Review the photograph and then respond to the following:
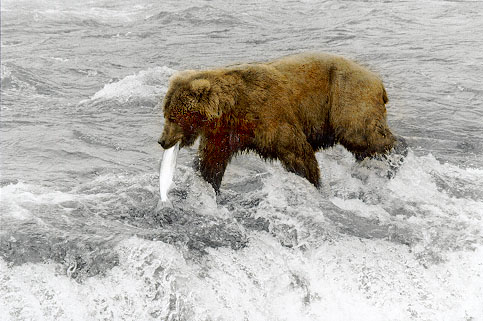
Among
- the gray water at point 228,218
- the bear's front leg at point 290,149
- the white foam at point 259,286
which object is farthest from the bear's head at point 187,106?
the white foam at point 259,286

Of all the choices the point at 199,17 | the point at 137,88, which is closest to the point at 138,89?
the point at 137,88

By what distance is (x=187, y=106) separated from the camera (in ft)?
16.8

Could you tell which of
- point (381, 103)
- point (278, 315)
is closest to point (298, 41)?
point (381, 103)

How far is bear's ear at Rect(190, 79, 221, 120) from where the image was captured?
16.7ft

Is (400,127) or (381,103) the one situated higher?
(381,103)

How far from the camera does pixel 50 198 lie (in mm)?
5508

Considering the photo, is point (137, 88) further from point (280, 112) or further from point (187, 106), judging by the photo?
point (187, 106)

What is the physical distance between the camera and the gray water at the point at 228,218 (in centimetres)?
457

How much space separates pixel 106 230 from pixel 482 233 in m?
2.98

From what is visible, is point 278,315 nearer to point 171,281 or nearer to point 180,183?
point 171,281

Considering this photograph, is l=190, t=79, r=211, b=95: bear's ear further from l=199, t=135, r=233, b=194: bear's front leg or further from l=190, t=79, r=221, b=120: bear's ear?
l=199, t=135, r=233, b=194: bear's front leg

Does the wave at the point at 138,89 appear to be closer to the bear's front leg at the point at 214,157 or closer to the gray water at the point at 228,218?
the gray water at the point at 228,218

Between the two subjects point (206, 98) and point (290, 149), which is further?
point (290, 149)

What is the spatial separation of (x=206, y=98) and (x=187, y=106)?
164 mm
